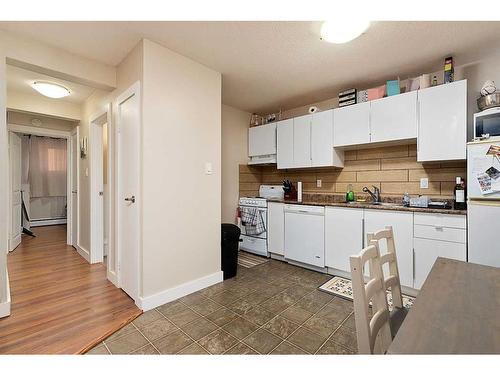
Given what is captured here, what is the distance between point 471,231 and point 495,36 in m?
1.65

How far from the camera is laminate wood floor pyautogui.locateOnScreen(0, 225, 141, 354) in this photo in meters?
1.69

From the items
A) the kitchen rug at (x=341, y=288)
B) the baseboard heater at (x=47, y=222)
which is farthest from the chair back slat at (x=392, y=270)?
the baseboard heater at (x=47, y=222)

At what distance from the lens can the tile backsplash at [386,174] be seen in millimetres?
2646

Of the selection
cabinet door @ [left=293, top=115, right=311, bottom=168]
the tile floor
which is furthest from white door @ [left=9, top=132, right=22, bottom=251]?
cabinet door @ [left=293, top=115, right=311, bottom=168]

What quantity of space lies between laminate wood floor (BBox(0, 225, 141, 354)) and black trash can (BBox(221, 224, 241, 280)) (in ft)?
3.31

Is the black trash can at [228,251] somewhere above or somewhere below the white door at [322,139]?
below

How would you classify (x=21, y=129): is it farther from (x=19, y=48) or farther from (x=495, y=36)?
(x=495, y=36)

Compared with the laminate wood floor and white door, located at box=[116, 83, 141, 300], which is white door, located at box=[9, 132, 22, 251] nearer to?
the laminate wood floor

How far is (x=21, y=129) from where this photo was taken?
3.78m

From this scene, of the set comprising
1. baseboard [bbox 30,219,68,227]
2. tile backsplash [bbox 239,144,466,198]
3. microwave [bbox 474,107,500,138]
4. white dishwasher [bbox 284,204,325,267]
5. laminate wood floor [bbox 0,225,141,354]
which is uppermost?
microwave [bbox 474,107,500,138]

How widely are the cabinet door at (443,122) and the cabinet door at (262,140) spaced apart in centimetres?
192

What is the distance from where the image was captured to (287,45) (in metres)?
2.18

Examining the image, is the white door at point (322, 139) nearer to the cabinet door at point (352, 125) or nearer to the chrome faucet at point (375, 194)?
the cabinet door at point (352, 125)
